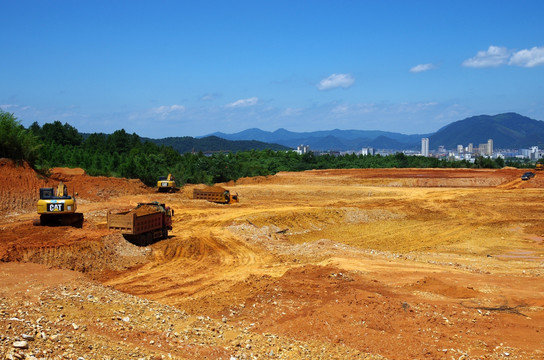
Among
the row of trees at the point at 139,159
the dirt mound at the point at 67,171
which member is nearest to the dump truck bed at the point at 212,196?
the row of trees at the point at 139,159

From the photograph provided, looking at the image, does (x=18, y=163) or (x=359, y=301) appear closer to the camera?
(x=359, y=301)

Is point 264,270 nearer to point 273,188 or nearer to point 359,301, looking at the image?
point 359,301

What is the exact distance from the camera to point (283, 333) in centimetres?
959

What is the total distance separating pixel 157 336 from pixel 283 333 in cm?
270

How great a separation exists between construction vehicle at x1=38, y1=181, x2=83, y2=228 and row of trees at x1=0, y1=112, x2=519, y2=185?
15414mm

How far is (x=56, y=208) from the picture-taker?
19.3 metres

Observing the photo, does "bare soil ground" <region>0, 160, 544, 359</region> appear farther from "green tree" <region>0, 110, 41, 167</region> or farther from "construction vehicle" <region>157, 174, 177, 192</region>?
"construction vehicle" <region>157, 174, 177, 192</region>

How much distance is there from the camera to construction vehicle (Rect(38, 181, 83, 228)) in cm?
1931

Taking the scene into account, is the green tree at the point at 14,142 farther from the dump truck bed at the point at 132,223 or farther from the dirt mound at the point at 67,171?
the dump truck bed at the point at 132,223

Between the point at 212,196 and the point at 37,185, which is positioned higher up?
the point at 37,185

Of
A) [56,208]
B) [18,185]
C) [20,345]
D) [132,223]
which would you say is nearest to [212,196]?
[18,185]

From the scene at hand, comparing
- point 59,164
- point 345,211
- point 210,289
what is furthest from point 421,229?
point 59,164

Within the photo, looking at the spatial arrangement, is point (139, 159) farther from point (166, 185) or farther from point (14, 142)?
point (14, 142)

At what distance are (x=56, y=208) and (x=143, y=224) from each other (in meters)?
3.66
